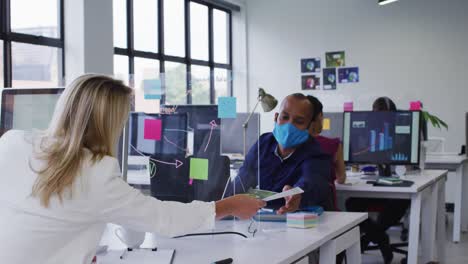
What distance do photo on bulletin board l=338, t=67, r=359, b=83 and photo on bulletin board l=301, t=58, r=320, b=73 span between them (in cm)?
35

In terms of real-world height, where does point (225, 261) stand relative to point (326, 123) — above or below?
below

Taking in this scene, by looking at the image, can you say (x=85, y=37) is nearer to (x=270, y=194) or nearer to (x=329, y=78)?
(x=329, y=78)

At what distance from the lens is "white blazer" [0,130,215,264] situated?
1318 mm

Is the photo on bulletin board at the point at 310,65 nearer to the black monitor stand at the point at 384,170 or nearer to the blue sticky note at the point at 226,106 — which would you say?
the black monitor stand at the point at 384,170

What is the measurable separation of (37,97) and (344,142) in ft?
7.23

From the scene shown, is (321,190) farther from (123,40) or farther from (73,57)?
(123,40)

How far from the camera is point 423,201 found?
3.59 m

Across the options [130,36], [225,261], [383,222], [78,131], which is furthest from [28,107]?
[130,36]

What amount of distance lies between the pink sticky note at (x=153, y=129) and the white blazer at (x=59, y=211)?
31.0 inches

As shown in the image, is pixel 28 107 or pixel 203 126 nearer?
pixel 203 126

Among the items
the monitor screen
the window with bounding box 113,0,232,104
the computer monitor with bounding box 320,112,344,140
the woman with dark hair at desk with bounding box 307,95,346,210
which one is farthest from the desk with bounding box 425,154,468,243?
the window with bounding box 113,0,232,104

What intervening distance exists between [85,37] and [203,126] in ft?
11.9

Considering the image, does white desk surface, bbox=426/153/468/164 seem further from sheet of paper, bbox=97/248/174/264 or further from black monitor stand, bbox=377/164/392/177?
sheet of paper, bbox=97/248/174/264

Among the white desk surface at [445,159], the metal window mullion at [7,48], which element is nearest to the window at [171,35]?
the metal window mullion at [7,48]
